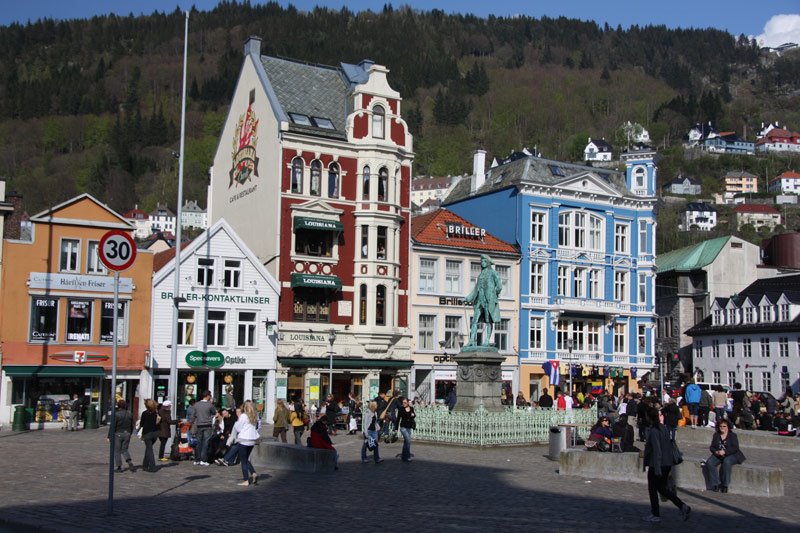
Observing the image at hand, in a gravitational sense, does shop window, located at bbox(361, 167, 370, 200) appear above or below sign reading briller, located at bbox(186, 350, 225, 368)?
above

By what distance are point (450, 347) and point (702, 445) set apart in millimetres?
22044

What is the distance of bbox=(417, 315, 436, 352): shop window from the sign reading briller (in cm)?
1179

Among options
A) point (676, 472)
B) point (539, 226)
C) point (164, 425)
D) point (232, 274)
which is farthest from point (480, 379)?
point (539, 226)

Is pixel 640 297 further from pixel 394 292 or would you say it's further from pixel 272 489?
pixel 272 489

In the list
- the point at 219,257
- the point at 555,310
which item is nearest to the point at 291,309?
the point at 219,257

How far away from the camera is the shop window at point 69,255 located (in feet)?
143

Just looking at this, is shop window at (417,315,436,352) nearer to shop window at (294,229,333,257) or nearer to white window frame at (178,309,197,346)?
shop window at (294,229,333,257)

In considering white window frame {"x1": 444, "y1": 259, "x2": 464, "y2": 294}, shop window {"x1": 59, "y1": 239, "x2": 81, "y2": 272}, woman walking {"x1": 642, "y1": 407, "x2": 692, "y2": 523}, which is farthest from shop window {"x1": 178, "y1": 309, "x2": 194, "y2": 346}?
woman walking {"x1": 642, "y1": 407, "x2": 692, "y2": 523}

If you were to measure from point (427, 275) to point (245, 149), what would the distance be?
12.3 meters

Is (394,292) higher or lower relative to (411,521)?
higher

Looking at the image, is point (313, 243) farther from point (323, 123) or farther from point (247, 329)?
point (323, 123)

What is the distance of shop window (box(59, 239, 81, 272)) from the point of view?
43.6 metres

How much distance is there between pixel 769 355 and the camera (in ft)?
217

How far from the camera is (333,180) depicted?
170 feet
